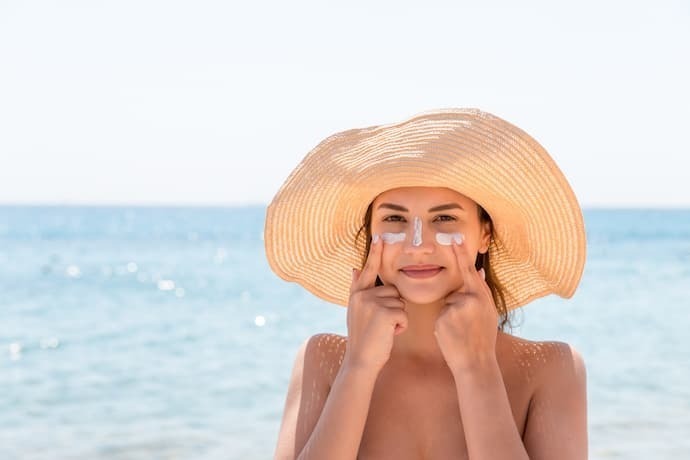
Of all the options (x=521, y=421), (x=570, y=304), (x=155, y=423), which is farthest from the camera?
(x=570, y=304)

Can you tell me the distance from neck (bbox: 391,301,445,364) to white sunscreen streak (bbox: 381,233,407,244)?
364 millimetres

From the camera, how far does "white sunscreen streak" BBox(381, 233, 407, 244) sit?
3451 millimetres

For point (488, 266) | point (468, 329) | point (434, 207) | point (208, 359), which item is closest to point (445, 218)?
point (434, 207)

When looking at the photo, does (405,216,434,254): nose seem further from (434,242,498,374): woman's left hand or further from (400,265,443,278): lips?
(434,242,498,374): woman's left hand

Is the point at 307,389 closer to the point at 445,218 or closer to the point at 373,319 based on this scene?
the point at 373,319

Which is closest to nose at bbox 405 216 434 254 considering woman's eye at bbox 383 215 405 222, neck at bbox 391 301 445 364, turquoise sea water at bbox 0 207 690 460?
woman's eye at bbox 383 215 405 222

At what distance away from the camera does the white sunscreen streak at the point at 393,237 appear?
3.45 meters

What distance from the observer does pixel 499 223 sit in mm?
3807

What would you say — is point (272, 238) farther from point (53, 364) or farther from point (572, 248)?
point (53, 364)

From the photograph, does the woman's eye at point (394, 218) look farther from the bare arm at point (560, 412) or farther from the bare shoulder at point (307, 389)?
the bare arm at point (560, 412)

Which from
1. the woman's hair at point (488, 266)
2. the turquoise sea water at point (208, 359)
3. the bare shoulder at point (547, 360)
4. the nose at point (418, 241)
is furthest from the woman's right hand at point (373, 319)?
the turquoise sea water at point (208, 359)

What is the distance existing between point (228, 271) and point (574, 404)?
30.2m

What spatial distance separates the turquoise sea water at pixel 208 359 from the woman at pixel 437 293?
499 cm

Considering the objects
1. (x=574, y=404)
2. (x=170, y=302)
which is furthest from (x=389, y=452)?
(x=170, y=302)
